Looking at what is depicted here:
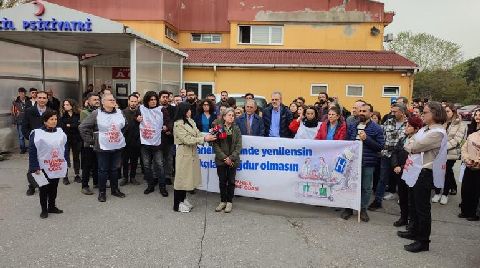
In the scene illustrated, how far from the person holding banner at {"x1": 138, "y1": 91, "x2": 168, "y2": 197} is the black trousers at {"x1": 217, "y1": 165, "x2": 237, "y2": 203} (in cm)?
139

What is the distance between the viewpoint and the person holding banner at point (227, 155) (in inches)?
246

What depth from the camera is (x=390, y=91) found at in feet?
60.4

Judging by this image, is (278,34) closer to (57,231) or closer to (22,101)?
(22,101)

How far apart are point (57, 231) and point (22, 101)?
7.29 metres

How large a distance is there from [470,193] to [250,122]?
13.0 ft

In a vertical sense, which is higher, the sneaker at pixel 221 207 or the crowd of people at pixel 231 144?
the crowd of people at pixel 231 144

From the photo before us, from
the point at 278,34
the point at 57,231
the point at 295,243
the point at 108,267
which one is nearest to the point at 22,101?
the point at 57,231

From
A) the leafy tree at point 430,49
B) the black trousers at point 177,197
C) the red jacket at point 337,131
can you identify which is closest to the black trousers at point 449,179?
the red jacket at point 337,131

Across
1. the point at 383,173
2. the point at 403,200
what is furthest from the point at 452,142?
the point at 403,200

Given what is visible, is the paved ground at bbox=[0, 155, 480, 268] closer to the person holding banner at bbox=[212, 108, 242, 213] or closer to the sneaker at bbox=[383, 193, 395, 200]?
Answer: the person holding banner at bbox=[212, 108, 242, 213]

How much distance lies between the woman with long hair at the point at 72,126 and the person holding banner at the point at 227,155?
3417 mm

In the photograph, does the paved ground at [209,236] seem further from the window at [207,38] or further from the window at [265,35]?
the window at [207,38]

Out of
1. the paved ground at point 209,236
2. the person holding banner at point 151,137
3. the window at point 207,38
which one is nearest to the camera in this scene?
the paved ground at point 209,236

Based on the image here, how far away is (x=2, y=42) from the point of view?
35.4 ft
